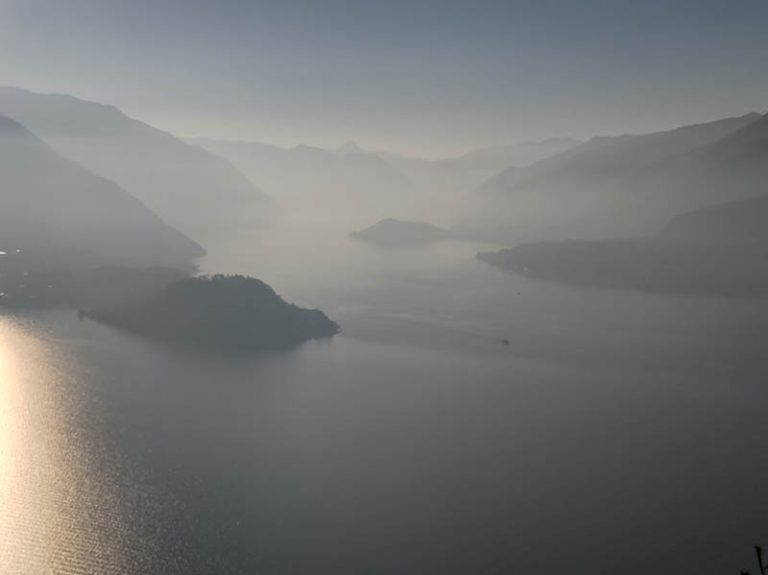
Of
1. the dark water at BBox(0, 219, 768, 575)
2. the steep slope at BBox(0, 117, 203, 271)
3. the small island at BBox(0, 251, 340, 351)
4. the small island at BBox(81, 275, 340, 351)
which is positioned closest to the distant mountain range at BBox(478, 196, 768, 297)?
the dark water at BBox(0, 219, 768, 575)

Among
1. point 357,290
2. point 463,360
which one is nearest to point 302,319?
point 463,360

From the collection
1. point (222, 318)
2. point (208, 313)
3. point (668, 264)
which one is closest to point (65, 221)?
point (208, 313)

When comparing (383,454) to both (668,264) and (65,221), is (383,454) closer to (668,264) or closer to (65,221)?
(668,264)

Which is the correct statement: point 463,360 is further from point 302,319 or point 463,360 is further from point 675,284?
point 675,284

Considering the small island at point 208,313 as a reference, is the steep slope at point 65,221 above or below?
above

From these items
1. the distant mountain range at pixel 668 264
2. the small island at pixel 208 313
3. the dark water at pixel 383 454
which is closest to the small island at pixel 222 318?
the small island at pixel 208 313

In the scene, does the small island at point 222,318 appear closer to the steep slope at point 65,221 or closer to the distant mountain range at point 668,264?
the steep slope at point 65,221

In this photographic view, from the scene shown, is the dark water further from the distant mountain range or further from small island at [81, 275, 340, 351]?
the distant mountain range
